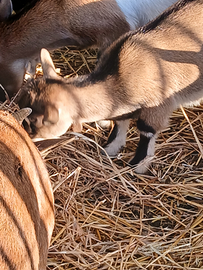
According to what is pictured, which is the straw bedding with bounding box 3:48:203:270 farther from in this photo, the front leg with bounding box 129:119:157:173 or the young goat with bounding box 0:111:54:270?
the young goat with bounding box 0:111:54:270

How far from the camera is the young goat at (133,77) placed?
229cm

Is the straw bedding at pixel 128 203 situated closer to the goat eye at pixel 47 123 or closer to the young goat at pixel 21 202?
the goat eye at pixel 47 123

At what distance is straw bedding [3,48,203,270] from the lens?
236 centimetres

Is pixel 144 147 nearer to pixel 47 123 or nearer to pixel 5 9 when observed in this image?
pixel 47 123

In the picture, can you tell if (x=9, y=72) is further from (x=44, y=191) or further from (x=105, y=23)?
(x=44, y=191)

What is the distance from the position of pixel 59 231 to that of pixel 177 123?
56.0 inches

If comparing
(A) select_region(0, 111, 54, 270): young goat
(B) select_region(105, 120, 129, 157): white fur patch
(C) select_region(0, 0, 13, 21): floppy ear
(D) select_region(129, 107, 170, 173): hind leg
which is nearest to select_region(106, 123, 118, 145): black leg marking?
(B) select_region(105, 120, 129, 157): white fur patch

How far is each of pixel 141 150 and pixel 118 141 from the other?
25 centimetres

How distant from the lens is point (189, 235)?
8.13ft

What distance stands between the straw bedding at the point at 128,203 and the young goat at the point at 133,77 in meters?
0.45

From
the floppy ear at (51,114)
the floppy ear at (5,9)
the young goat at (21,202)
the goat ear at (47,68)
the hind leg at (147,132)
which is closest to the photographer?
the young goat at (21,202)

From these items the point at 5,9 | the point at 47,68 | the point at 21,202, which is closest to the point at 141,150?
the point at 47,68

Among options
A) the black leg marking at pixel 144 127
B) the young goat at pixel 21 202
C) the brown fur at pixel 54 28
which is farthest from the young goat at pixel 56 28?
the young goat at pixel 21 202

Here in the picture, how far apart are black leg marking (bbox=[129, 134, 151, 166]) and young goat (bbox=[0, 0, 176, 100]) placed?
923mm
